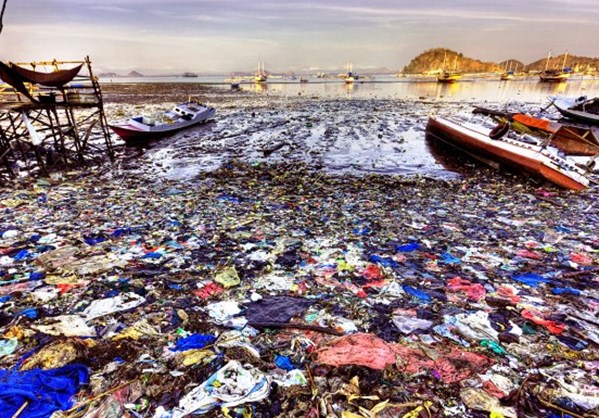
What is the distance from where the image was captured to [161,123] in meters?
18.5

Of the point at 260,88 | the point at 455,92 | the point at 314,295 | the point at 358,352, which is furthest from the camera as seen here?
the point at 260,88

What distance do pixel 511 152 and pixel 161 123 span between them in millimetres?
17556

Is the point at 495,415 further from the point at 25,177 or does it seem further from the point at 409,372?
the point at 25,177

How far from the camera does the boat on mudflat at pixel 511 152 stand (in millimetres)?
9820

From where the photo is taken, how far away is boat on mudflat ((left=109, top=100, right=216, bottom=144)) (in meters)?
16.4

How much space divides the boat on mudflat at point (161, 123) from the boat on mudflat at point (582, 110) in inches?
1137

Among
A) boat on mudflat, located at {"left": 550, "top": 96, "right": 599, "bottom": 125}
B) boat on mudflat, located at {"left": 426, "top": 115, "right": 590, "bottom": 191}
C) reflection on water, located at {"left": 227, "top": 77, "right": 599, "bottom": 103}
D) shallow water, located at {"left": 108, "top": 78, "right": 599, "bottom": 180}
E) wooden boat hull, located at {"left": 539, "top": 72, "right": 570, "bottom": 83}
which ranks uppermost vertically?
wooden boat hull, located at {"left": 539, "top": 72, "right": 570, "bottom": 83}

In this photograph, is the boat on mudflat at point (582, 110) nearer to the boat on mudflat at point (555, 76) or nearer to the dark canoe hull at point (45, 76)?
the dark canoe hull at point (45, 76)

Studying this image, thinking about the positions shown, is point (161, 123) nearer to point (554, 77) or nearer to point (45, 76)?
point (45, 76)

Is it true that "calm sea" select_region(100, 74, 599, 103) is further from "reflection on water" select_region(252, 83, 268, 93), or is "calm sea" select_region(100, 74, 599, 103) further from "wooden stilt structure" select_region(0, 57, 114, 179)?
"wooden stilt structure" select_region(0, 57, 114, 179)

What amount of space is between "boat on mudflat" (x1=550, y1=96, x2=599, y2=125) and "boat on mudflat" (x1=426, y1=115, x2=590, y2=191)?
15814 mm

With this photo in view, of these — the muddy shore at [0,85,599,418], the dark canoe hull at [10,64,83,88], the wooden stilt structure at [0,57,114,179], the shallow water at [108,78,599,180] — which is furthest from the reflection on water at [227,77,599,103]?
the muddy shore at [0,85,599,418]

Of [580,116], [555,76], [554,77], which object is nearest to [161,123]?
[580,116]

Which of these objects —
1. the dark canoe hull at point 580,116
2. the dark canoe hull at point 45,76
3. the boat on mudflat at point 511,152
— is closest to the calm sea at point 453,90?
the dark canoe hull at point 580,116
